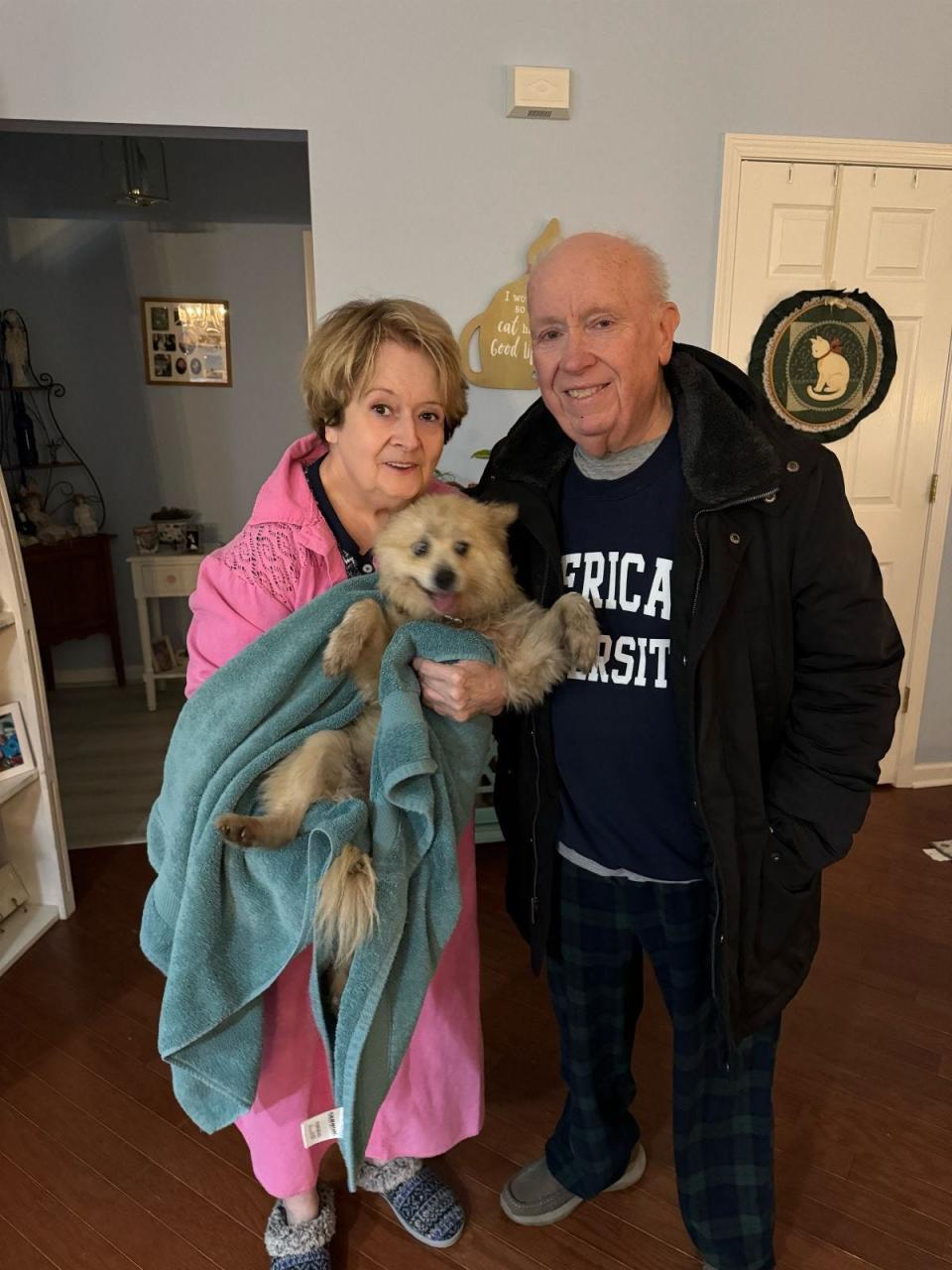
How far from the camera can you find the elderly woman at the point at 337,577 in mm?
1283

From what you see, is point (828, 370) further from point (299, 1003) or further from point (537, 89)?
point (299, 1003)

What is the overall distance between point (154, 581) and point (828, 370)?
378cm

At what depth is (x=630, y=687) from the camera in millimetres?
1311

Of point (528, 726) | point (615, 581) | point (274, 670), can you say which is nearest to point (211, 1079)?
point (274, 670)

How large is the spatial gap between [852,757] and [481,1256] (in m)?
1.28

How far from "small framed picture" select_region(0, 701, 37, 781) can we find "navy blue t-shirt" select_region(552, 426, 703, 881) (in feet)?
6.65

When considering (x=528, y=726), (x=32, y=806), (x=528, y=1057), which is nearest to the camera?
(x=528, y=726)

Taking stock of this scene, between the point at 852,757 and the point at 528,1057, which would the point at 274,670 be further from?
the point at 528,1057

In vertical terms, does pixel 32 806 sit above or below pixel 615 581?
below

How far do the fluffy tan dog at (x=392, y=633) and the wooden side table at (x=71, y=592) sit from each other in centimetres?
385

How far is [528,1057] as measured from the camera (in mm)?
2145

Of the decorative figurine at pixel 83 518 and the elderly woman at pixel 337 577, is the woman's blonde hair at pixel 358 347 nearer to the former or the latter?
the elderly woman at pixel 337 577

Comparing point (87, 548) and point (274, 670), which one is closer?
point (274, 670)

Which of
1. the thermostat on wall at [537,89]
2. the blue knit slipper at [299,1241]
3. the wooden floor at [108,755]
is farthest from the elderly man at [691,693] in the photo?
the wooden floor at [108,755]
